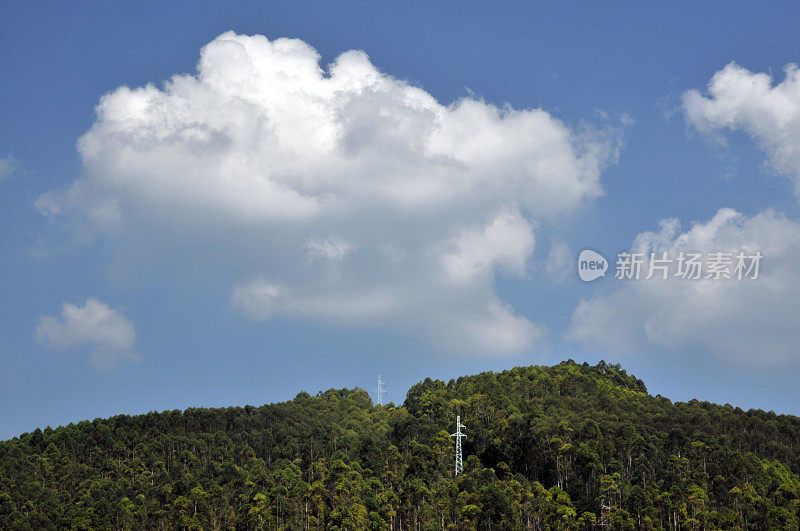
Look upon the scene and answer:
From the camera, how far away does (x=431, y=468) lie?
120750mm

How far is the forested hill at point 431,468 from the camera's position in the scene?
101 metres

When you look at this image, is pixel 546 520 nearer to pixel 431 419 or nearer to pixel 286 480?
pixel 286 480

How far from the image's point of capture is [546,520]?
3976 inches

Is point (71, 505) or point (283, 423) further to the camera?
point (283, 423)

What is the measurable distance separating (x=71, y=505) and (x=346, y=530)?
35.9 metres

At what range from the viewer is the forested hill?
100750 mm

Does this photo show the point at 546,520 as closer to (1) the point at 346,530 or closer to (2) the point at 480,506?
(2) the point at 480,506

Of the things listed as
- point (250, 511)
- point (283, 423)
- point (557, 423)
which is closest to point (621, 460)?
point (557, 423)

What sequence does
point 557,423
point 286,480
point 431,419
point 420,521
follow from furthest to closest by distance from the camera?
point 431,419
point 557,423
point 286,480
point 420,521

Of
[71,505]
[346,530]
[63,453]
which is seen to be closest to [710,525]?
[346,530]

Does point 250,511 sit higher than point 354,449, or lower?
lower

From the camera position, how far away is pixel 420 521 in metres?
107

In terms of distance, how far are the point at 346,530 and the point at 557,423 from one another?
3874cm

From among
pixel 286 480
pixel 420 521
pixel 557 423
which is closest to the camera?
pixel 420 521
